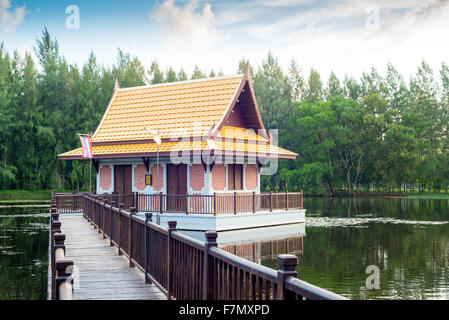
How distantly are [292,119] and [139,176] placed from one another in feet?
122

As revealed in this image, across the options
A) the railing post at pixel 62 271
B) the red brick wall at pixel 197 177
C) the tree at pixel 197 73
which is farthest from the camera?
the tree at pixel 197 73

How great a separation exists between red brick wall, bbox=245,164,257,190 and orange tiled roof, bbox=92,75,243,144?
3784mm

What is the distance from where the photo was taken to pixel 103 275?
382 inches

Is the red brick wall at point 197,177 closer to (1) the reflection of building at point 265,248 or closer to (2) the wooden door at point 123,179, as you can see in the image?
(2) the wooden door at point 123,179

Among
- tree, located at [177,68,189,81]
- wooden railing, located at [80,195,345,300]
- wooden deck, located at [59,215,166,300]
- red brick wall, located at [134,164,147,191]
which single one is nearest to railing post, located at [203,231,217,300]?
wooden railing, located at [80,195,345,300]

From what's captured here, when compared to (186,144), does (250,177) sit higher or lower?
lower

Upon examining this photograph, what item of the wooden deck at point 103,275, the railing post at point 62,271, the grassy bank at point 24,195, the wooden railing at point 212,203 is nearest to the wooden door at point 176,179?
the wooden railing at point 212,203

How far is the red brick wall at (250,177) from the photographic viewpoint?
29109 mm

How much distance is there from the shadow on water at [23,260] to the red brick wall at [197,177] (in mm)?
7746

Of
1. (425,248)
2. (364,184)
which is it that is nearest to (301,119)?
(364,184)

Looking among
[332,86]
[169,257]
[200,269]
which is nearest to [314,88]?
[332,86]

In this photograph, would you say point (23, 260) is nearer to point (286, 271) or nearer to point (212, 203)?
point (212, 203)

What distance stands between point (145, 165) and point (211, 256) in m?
22.9

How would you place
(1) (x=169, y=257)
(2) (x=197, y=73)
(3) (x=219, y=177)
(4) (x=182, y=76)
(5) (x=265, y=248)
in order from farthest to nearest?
(2) (x=197, y=73) → (4) (x=182, y=76) → (3) (x=219, y=177) → (5) (x=265, y=248) → (1) (x=169, y=257)
